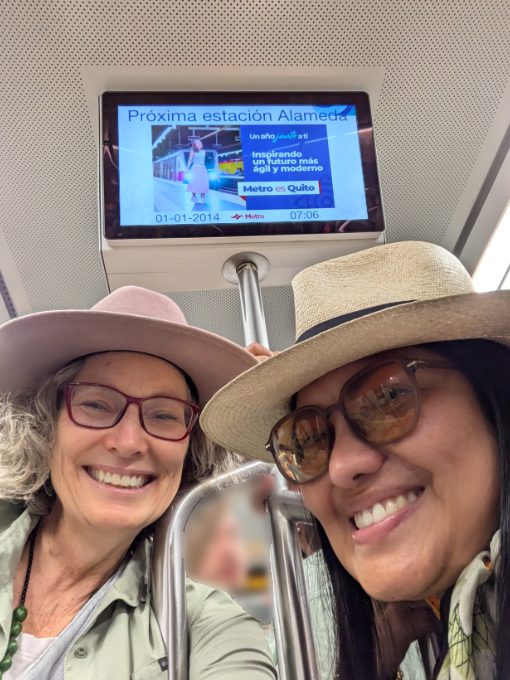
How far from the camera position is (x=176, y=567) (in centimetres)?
110

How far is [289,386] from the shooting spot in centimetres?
106

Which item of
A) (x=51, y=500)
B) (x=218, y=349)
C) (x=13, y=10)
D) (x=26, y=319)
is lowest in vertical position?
(x=51, y=500)

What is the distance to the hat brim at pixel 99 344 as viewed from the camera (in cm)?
135

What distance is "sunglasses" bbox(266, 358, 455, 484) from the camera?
2.90 ft

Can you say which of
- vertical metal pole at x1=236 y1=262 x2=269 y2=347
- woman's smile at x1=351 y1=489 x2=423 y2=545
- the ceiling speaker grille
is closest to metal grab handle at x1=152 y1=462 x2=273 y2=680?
woman's smile at x1=351 y1=489 x2=423 y2=545

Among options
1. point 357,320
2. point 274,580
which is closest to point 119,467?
point 274,580

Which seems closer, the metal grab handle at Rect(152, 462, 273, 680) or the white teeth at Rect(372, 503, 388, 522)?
the white teeth at Rect(372, 503, 388, 522)

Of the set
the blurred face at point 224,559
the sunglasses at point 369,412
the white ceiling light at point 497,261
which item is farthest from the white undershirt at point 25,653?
the white ceiling light at point 497,261

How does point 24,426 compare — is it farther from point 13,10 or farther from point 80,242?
point 13,10

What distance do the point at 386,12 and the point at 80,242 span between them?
4.41 ft

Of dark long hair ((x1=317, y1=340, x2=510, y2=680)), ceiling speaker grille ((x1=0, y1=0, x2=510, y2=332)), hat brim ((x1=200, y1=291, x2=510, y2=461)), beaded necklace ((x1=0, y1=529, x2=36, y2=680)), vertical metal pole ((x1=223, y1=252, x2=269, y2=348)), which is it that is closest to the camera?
dark long hair ((x1=317, y1=340, x2=510, y2=680))

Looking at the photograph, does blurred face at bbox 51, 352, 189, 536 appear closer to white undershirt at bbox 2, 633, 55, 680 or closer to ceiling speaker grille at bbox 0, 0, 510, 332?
white undershirt at bbox 2, 633, 55, 680

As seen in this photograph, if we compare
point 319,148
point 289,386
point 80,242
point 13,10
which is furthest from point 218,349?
point 13,10

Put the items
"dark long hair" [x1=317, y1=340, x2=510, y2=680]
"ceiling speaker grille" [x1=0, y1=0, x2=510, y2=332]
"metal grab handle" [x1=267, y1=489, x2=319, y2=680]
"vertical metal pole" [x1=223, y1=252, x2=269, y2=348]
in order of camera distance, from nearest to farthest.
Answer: "dark long hair" [x1=317, y1=340, x2=510, y2=680]
"metal grab handle" [x1=267, y1=489, x2=319, y2=680]
"ceiling speaker grille" [x1=0, y1=0, x2=510, y2=332]
"vertical metal pole" [x1=223, y1=252, x2=269, y2=348]
